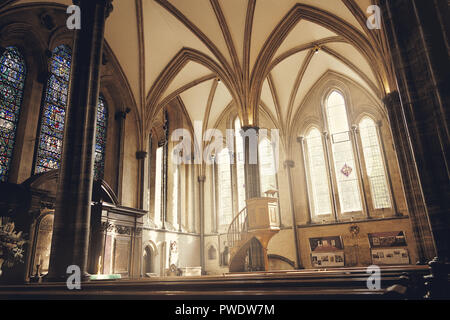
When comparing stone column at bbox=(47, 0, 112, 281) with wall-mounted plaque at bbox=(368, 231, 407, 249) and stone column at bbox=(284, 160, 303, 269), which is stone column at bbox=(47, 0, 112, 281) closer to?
stone column at bbox=(284, 160, 303, 269)

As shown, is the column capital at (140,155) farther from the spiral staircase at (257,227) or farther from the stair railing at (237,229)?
the spiral staircase at (257,227)

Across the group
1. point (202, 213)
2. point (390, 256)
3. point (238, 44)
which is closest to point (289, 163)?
point (202, 213)

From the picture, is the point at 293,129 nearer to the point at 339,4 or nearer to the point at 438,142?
the point at 339,4

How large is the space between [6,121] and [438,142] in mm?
11113

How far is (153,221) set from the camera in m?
15.8

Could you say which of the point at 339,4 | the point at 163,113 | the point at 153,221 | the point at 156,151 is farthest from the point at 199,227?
the point at 339,4

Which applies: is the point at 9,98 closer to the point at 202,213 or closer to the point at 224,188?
the point at 202,213

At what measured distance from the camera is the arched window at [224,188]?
18.9 m

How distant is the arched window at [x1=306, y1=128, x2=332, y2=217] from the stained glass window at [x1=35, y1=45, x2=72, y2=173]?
40.1ft

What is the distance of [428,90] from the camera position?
4.60m

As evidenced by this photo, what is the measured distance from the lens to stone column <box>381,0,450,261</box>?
4250mm

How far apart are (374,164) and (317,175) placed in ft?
9.35

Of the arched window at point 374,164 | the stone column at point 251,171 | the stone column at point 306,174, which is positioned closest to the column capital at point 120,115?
the stone column at point 251,171

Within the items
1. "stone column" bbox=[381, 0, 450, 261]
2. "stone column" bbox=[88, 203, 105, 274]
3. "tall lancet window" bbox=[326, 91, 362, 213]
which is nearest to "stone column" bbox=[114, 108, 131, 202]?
"stone column" bbox=[88, 203, 105, 274]
